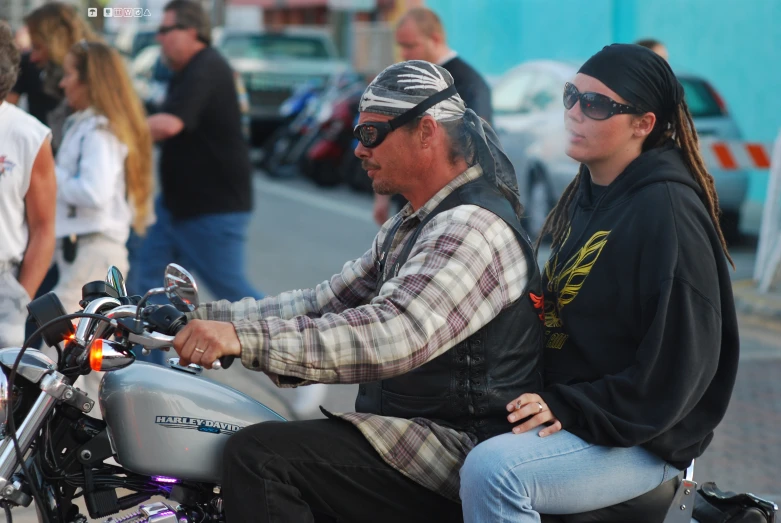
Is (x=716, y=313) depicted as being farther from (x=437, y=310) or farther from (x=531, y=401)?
(x=437, y=310)

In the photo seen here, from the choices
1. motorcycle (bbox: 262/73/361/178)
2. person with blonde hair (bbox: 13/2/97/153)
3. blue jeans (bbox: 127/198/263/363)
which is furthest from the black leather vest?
motorcycle (bbox: 262/73/361/178)

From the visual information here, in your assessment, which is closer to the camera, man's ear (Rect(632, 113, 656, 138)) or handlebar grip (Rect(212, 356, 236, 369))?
handlebar grip (Rect(212, 356, 236, 369))

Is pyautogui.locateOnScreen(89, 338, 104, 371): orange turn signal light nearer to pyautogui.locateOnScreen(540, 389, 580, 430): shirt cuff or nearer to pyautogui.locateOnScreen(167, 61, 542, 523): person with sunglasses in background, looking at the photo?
pyautogui.locateOnScreen(167, 61, 542, 523): person with sunglasses in background

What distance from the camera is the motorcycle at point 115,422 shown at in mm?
2457

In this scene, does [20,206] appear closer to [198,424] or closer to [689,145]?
[198,424]

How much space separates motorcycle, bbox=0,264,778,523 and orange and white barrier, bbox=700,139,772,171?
7.94 metres

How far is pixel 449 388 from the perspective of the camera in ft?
8.71

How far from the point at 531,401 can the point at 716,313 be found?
47 cm

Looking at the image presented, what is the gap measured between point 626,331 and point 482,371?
0.36 meters

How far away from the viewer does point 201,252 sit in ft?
20.4

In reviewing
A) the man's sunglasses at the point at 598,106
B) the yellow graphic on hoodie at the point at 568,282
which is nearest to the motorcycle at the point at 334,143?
the man's sunglasses at the point at 598,106

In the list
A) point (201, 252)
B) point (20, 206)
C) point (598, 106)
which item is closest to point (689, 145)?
point (598, 106)

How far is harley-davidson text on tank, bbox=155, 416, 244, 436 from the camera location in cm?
255

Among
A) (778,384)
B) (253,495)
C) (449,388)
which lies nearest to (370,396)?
(449,388)
